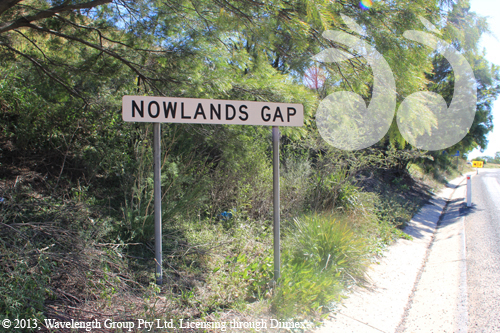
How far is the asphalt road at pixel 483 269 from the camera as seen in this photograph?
12.2 feet

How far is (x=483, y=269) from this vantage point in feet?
17.8

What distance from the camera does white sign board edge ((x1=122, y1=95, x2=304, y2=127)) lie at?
10.3ft

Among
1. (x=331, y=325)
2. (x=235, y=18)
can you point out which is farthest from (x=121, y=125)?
(x=331, y=325)

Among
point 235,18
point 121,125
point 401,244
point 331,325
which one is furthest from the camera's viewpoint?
point 401,244

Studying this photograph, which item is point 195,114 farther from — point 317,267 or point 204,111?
point 317,267

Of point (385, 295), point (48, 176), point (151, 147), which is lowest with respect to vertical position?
point (385, 295)

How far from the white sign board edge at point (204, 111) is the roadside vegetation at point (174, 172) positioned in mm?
999

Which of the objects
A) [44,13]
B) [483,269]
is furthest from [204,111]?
[483,269]

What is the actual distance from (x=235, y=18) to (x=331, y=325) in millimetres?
3680

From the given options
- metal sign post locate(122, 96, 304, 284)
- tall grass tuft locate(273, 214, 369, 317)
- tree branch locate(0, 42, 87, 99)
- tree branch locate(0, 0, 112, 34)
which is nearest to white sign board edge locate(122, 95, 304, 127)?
metal sign post locate(122, 96, 304, 284)

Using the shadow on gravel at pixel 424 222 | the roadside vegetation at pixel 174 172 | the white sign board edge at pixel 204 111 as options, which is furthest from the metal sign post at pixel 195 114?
the shadow on gravel at pixel 424 222

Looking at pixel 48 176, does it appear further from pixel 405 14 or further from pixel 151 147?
pixel 405 14

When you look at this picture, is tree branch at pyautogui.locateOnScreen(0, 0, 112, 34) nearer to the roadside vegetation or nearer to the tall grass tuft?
the roadside vegetation

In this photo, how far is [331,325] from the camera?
10.8 feet
